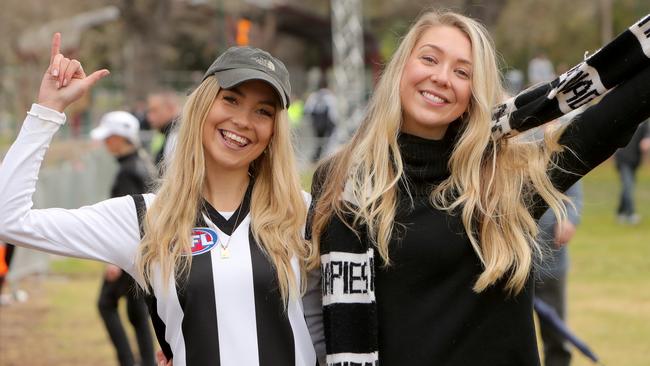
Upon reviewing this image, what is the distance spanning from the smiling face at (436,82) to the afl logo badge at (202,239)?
2.67 feet

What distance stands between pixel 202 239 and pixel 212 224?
0.24 feet

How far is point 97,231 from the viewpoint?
144 inches

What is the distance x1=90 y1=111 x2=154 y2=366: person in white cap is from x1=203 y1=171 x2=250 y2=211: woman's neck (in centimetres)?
423

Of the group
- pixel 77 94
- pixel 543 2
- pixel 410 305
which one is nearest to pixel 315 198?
pixel 410 305

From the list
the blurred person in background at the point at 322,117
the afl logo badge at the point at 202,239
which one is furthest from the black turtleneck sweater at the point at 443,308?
the blurred person in background at the point at 322,117

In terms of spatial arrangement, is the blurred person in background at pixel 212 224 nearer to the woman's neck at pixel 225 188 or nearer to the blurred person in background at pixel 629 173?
the woman's neck at pixel 225 188

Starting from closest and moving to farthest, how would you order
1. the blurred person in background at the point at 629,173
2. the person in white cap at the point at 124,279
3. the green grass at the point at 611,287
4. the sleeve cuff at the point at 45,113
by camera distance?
the sleeve cuff at the point at 45,113 → the person in white cap at the point at 124,279 → the green grass at the point at 611,287 → the blurred person in background at the point at 629,173

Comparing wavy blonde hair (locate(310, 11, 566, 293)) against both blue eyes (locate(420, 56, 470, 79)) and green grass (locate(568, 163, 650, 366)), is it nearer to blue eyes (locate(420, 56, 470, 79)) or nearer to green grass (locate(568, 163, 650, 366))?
blue eyes (locate(420, 56, 470, 79))

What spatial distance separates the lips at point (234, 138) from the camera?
3.81m

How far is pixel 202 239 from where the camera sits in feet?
12.3

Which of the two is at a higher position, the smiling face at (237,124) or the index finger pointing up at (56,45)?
the index finger pointing up at (56,45)

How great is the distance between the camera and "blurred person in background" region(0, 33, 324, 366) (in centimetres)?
357

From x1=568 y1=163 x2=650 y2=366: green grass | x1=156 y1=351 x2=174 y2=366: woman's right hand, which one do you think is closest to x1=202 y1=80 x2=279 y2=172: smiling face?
x1=156 y1=351 x2=174 y2=366: woman's right hand

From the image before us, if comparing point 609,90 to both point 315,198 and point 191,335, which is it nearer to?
point 315,198
